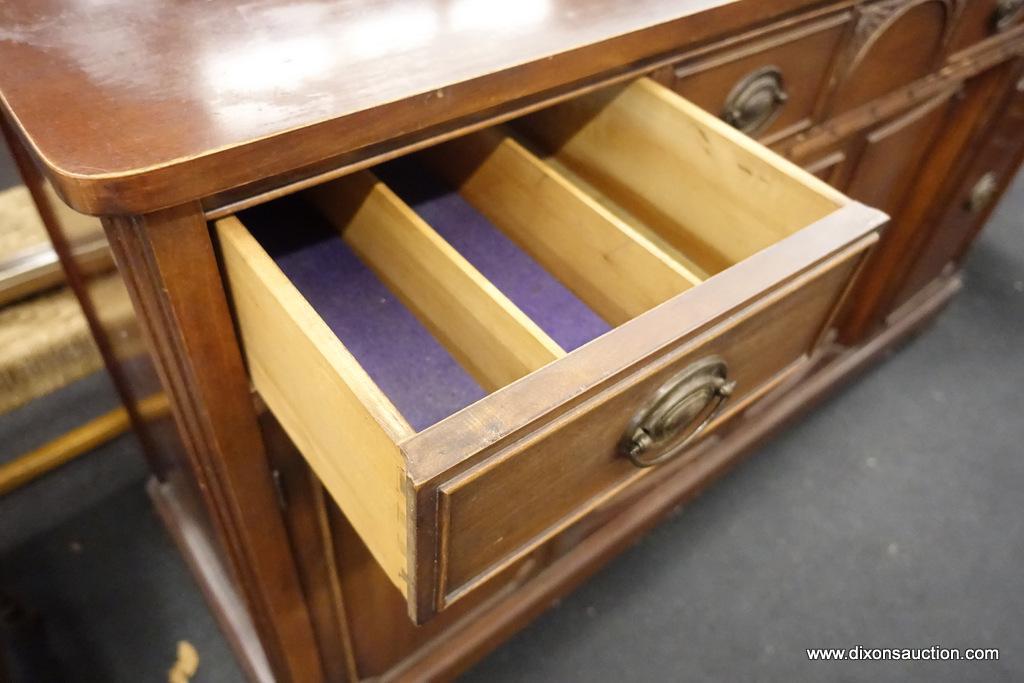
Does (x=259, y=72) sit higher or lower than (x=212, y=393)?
higher

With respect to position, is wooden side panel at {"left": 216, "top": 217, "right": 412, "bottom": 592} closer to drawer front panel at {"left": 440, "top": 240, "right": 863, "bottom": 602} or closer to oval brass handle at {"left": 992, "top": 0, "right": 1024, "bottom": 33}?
drawer front panel at {"left": 440, "top": 240, "right": 863, "bottom": 602}

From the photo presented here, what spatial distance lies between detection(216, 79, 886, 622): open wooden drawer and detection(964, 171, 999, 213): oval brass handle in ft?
2.57

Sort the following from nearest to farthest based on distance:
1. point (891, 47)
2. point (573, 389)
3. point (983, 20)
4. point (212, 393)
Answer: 1. point (573, 389)
2. point (212, 393)
3. point (891, 47)
4. point (983, 20)

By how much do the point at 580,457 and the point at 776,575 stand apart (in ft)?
2.57

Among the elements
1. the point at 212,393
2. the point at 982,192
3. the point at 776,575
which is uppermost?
the point at 212,393

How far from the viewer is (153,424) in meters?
0.84

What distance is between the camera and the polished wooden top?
378 millimetres

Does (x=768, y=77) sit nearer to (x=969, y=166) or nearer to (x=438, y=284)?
(x=438, y=284)

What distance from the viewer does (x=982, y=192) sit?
3.90 feet

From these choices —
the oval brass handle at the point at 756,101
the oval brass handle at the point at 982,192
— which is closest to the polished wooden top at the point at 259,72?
the oval brass handle at the point at 756,101

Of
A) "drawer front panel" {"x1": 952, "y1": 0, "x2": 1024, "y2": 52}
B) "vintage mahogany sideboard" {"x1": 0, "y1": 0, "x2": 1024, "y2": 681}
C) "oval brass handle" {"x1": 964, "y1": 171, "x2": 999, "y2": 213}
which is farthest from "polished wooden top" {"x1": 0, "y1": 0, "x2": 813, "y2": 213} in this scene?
"oval brass handle" {"x1": 964, "y1": 171, "x2": 999, "y2": 213}

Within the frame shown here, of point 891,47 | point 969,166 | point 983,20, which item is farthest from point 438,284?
point 969,166

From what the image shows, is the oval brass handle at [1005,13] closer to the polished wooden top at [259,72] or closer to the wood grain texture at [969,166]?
the wood grain texture at [969,166]

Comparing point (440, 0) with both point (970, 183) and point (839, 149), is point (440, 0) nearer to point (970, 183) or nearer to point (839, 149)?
point (839, 149)
